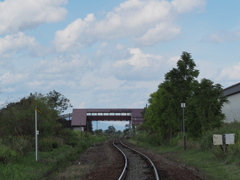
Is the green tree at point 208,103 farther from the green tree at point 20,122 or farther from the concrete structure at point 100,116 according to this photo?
the concrete structure at point 100,116

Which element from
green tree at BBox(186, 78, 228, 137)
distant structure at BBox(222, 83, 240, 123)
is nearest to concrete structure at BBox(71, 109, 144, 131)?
distant structure at BBox(222, 83, 240, 123)

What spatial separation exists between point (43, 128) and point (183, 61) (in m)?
16.2

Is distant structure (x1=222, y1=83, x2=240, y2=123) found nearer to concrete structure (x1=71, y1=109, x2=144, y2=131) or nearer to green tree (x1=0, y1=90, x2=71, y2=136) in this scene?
green tree (x1=0, y1=90, x2=71, y2=136)

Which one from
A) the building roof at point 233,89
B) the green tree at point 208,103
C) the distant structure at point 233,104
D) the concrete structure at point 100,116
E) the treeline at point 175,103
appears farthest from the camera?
the concrete structure at point 100,116

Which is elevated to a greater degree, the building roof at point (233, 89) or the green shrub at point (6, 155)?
Answer: the building roof at point (233, 89)

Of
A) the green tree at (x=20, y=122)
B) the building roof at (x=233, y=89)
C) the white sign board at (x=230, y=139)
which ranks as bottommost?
the white sign board at (x=230, y=139)

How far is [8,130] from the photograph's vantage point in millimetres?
32531

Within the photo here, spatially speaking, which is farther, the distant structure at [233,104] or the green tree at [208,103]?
the distant structure at [233,104]

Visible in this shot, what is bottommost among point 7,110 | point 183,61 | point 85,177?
point 85,177

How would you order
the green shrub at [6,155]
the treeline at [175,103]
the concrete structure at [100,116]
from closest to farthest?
the green shrub at [6,155], the treeline at [175,103], the concrete structure at [100,116]

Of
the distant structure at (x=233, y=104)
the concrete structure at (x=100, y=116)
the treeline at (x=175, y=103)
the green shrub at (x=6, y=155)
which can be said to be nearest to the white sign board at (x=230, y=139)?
the treeline at (x=175, y=103)

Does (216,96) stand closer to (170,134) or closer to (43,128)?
(170,134)

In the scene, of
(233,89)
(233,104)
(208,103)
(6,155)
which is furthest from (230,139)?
(233,104)

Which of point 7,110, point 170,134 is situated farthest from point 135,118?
point 7,110
